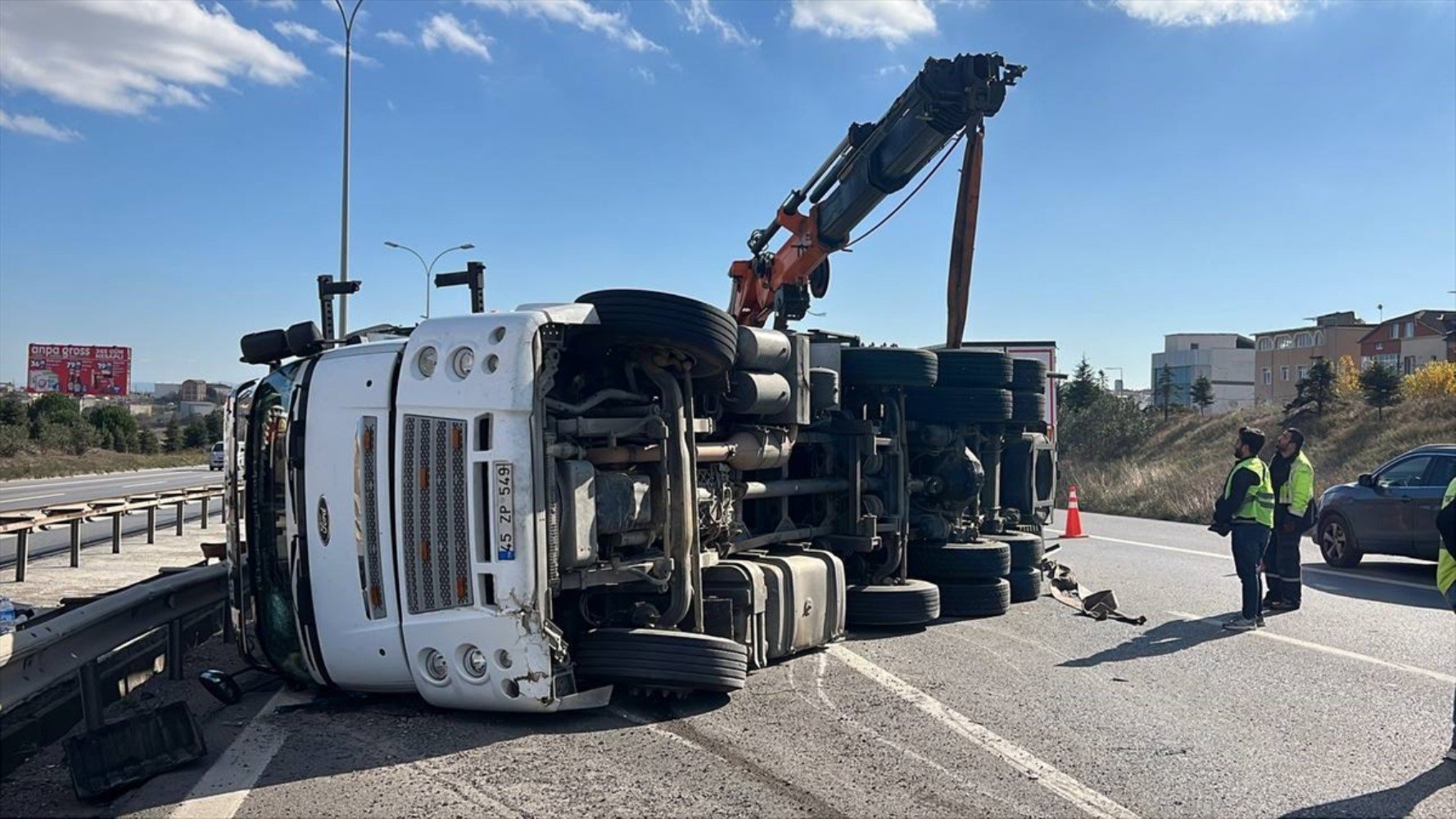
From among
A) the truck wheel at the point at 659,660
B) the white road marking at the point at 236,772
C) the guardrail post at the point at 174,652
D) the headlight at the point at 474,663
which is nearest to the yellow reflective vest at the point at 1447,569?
the truck wheel at the point at 659,660

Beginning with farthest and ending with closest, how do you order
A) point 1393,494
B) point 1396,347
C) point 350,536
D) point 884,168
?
point 1396,347 → point 1393,494 → point 884,168 → point 350,536

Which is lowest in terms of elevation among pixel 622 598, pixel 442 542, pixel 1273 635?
pixel 1273 635

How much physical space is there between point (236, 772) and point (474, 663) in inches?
44.1

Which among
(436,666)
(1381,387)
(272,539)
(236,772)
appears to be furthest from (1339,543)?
(1381,387)

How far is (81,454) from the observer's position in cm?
5012

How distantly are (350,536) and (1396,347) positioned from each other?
61295 mm

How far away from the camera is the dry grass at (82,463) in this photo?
4084cm

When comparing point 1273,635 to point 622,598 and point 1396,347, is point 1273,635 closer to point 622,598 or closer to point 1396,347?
point 622,598

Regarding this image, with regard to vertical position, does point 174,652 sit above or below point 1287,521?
below

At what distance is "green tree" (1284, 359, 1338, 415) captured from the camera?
34.4 metres

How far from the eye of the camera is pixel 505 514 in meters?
5.23

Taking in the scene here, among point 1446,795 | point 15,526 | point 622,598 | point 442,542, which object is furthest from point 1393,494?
point 15,526

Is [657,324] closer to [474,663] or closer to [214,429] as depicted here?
[474,663]

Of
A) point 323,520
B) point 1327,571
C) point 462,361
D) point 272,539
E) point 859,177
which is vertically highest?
point 859,177
